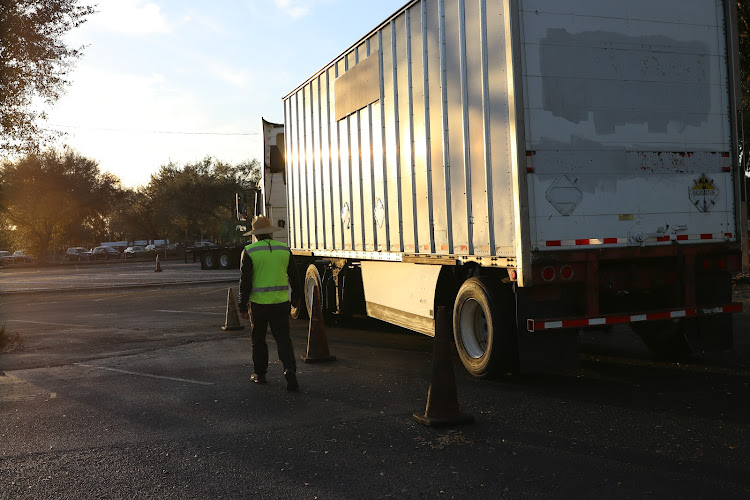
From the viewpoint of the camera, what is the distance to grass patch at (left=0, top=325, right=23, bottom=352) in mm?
11291

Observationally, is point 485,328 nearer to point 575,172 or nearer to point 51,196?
point 575,172

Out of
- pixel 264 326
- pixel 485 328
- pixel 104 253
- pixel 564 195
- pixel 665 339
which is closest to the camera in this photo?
pixel 564 195

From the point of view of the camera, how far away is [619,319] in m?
7.08

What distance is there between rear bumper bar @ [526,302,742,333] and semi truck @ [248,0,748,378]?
14 mm

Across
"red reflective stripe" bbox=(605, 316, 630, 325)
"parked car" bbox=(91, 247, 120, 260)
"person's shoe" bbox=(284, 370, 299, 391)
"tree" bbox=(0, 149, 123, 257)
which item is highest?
"tree" bbox=(0, 149, 123, 257)

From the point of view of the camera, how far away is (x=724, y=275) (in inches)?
300

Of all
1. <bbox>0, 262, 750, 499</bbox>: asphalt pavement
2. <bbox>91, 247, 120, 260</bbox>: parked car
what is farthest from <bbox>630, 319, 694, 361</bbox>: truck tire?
<bbox>91, 247, 120, 260</bbox>: parked car

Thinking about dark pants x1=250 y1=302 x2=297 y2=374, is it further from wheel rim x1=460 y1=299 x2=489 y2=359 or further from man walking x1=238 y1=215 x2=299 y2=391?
wheel rim x1=460 y1=299 x2=489 y2=359

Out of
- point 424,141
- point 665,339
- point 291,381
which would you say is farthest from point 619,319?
point 291,381

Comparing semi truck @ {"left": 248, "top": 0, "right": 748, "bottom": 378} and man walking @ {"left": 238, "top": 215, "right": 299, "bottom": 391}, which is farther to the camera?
man walking @ {"left": 238, "top": 215, "right": 299, "bottom": 391}

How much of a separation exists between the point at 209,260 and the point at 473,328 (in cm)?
3395

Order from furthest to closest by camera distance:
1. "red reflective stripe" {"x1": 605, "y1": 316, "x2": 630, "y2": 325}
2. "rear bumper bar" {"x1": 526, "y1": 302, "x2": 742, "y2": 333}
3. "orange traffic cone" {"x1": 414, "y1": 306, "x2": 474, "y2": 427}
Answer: "red reflective stripe" {"x1": 605, "y1": 316, "x2": 630, "y2": 325} < "rear bumper bar" {"x1": 526, "y1": 302, "x2": 742, "y2": 333} < "orange traffic cone" {"x1": 414, "y1": 306, "x2": 474, "y2": 427}

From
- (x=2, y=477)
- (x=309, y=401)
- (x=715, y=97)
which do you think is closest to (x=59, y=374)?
(x=309, y=401)

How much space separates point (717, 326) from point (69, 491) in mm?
6270
